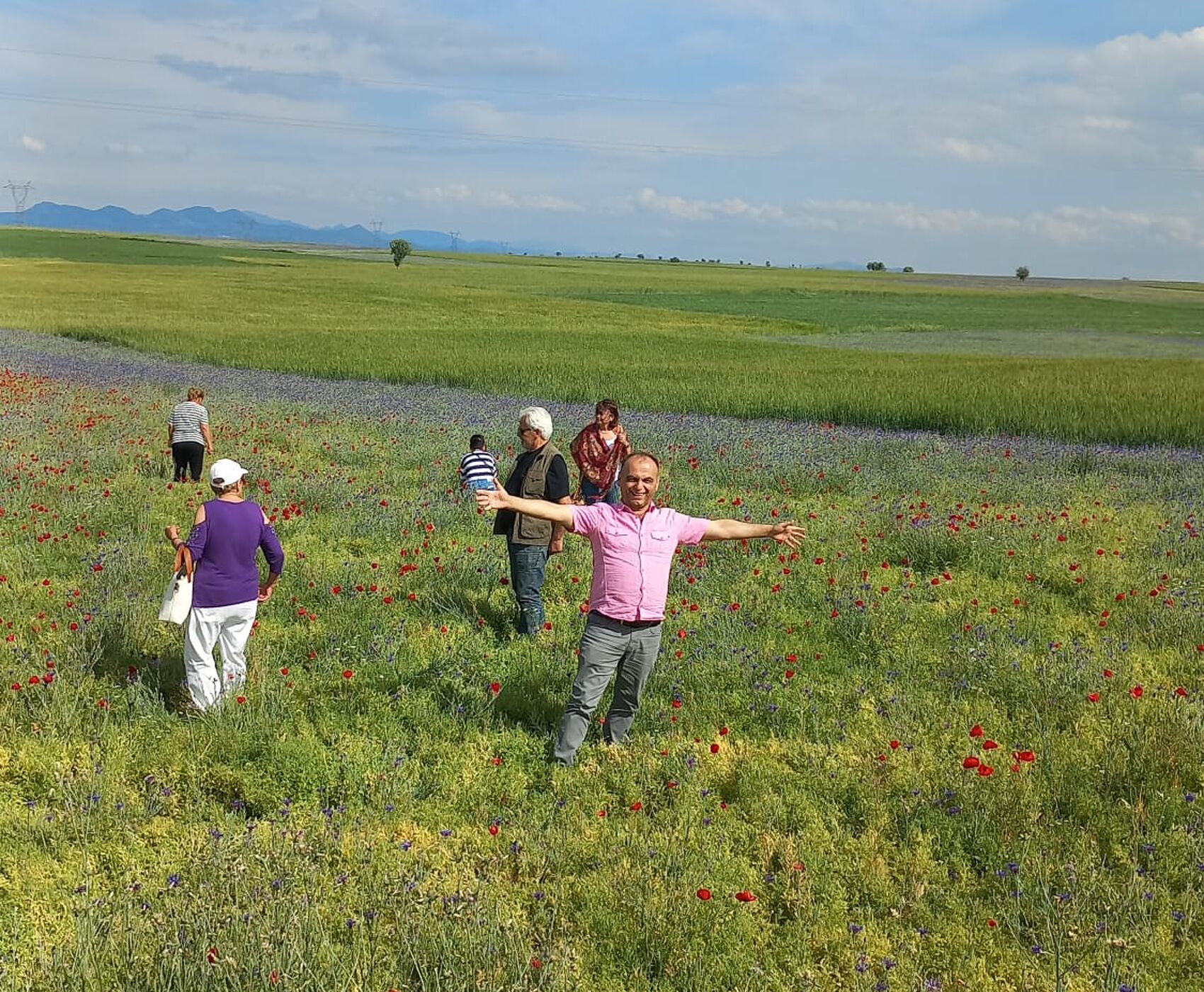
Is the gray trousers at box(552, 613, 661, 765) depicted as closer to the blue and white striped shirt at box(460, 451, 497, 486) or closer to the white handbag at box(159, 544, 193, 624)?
the blue and white striped shirt at box(460, 451, 497, 486)

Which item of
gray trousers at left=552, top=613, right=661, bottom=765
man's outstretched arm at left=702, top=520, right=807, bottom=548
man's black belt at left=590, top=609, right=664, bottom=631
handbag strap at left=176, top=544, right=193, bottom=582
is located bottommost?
gray trousers at left=552, top=613, right=661, bottom=765

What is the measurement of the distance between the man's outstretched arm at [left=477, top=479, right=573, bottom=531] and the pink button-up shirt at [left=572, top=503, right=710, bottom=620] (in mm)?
107

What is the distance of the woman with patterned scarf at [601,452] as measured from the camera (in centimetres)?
848

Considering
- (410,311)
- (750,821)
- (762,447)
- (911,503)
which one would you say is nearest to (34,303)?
(410,311)

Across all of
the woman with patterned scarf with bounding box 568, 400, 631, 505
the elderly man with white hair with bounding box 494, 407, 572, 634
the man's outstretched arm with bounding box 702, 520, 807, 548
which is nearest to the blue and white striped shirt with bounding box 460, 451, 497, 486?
the man's outstretched arm with bounding box 702, 520, 807, 548

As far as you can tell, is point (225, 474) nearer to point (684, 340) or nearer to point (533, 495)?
point (533, 495)

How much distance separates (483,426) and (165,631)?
1022 cm

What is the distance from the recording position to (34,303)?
162 feet

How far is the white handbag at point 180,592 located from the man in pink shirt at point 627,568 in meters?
2.11

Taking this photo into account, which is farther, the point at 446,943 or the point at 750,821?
the point at 750,821

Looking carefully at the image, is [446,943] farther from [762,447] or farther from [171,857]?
[762,447]

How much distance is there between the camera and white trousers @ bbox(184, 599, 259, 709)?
543cm

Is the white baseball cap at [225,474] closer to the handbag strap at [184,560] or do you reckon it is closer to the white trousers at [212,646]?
the handbag strap at [184,560]

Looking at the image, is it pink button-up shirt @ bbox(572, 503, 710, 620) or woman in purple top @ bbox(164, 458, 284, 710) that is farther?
woman in purple top @ bbox(164, 458, 284, 710)
